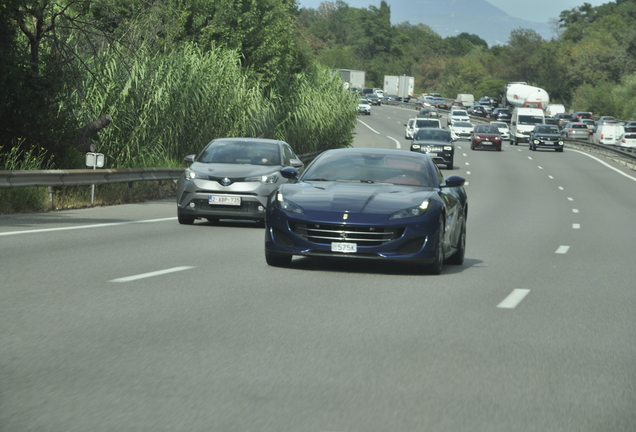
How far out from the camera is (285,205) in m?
11.2

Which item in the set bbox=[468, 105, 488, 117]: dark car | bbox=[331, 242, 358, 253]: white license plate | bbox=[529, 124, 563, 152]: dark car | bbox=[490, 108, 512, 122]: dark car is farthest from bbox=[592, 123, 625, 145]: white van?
bbox=[331, 242, 358, 253]: white license plate

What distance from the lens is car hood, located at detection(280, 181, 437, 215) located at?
36.0 ft

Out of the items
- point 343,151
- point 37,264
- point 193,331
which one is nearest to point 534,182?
point 343,151

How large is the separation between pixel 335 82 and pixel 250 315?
37.5 meters

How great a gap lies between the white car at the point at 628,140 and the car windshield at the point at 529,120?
6562 millimetres

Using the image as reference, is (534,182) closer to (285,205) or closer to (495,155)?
(495,155)

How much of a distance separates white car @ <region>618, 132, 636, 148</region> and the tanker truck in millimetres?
21321

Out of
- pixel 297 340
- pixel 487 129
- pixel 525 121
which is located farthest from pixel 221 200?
pixel 525 121

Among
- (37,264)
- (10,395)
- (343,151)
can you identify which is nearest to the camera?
(10,395)

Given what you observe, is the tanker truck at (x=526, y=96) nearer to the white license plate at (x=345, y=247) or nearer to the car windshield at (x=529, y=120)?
the car windshield at (x=529, y=120)

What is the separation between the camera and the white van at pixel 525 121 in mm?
69812

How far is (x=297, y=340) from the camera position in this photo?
7.27 meters

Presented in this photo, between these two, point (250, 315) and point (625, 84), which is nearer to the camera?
point (250, 315)

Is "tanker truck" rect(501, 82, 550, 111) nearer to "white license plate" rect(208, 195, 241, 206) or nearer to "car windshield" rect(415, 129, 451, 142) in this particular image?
"car windshield" rect(415, 129, 451, 142)
